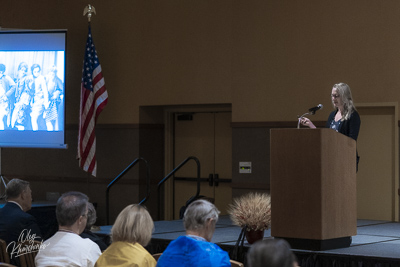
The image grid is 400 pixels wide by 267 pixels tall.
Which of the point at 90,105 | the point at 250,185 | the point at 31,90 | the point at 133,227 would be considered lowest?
the point at 133,227

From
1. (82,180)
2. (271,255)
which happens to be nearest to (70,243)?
(271,255)

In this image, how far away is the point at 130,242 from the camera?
3.67 meters

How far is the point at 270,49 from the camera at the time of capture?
30.3 ft

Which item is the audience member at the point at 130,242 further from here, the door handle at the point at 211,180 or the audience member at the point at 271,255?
the door handle at the point at 211,180

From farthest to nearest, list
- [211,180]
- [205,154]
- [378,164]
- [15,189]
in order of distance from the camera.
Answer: [205,154] → [211,180] → [378,164] → [15,189]

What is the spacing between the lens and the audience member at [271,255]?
2.33 meters

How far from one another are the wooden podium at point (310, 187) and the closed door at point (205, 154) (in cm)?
434

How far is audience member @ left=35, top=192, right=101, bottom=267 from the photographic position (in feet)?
12.6

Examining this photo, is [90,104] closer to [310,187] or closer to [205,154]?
[205,154]

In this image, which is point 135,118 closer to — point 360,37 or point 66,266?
point 360,37

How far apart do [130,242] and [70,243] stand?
432 mm

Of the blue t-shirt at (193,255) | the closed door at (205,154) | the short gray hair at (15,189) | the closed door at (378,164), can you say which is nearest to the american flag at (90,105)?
the closed door at (205,154)

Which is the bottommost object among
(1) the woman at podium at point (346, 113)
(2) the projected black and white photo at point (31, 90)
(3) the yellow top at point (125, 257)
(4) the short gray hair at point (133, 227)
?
(3) the yellow top at point (125, 257)

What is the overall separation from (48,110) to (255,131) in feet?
10.3
